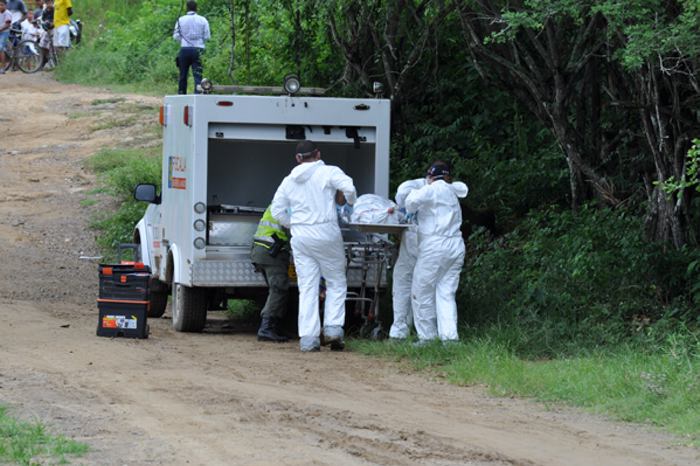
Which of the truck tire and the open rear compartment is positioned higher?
the open rear compartment

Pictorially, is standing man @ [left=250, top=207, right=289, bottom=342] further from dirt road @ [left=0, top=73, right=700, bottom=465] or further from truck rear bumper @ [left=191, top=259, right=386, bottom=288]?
dirt road @ [left=0, top=73, right=700, bottom=465]

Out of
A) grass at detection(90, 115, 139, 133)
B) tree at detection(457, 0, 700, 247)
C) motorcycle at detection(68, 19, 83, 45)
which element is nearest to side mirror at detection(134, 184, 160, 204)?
tree at detection(457, 0, 700, 247)

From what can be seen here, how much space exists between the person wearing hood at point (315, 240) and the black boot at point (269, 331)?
649 millimetres

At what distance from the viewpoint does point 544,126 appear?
1673 cm

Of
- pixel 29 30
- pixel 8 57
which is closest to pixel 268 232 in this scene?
pixel 29 30

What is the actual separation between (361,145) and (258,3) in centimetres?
609

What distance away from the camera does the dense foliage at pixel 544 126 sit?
1184 cm

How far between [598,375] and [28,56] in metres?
22.9

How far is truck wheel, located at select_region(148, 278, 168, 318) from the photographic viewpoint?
1459 cm

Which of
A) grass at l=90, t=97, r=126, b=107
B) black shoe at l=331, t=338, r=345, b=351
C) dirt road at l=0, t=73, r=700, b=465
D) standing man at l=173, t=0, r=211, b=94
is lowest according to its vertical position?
dirt road at l=0, t=73, r=700, b=465

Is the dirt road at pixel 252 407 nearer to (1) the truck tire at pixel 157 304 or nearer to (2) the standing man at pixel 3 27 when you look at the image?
(1) the truck tire at pixel 157 304

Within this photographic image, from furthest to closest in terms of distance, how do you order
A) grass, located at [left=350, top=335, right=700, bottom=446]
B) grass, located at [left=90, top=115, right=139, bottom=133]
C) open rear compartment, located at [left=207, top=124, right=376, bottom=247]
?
grass, located at [left=90, top=115, right=139, bottom=133] < open rear compartment, located at [left=207, top=124, right=376, bottom=247] < grass, located at [left=350, top=335, right=700, bottom=446]

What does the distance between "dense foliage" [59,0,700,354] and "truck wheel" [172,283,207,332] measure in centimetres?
251

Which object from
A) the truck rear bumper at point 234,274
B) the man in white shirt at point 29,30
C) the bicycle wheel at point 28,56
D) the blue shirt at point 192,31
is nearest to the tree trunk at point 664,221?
the truck rear bumper at point 234,274
